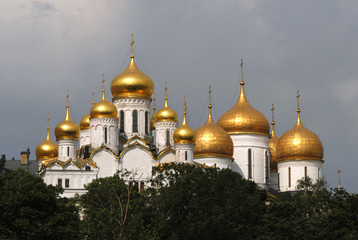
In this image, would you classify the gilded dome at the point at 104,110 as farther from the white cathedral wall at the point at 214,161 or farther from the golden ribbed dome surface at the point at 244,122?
the golden ribbed dome surface at the point at 244,122

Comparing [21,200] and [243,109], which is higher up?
[243,109]

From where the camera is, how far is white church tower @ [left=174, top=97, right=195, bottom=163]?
2702 inches

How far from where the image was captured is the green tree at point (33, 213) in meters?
45.3

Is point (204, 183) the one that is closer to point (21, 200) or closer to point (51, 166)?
point (21, 200)

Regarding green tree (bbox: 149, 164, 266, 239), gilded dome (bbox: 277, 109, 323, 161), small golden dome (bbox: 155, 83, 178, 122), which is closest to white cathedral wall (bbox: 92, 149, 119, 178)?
small golden dome (bbox: 155, 83, 178, 122)

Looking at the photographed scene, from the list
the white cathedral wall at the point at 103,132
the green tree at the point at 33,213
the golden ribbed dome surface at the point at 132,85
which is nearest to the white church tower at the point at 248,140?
the golden ribbed dome surface at the point at 132,85

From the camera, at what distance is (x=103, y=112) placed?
69.4 metres

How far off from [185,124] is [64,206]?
22.8m

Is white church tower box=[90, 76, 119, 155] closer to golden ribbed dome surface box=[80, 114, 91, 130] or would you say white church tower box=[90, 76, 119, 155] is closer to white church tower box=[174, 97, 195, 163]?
white church tower box=[174, 97, 195, 163]

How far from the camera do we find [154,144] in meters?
75.4

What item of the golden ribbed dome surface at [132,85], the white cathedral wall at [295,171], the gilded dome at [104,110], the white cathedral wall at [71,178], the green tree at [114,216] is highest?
the golden ribbed dome surface at [132,85]

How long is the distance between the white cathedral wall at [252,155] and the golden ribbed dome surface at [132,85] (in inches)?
337

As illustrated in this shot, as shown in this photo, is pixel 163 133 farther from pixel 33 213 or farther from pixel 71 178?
pixel 33 213

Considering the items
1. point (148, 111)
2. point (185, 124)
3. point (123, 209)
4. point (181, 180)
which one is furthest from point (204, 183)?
point (148, 111)
